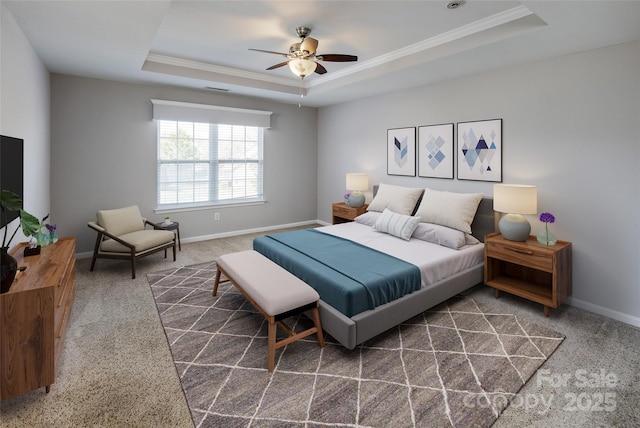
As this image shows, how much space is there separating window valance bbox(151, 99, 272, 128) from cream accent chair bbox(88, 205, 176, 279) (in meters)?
1.58

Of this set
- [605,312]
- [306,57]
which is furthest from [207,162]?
[605,312]

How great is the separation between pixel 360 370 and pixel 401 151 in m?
3.61

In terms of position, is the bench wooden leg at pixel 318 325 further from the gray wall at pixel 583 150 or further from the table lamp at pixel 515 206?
the gray wall at pixel 583 150

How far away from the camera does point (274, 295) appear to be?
7.54ft

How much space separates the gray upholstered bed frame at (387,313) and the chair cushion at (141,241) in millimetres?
2674

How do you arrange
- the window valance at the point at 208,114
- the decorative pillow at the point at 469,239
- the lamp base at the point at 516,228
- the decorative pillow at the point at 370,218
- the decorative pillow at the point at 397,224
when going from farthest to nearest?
the window valance at the point at 208,114 → the decorative pillow at the point at 370,218 → the decorative pillow at the point at 397,224 → the decorative pillow at the point at 469,239 → the lamp base at the point at 516,228

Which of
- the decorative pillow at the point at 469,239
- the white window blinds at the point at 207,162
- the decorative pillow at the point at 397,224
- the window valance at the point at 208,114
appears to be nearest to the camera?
the decorative pillow at the point at 469,239

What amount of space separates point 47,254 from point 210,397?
6.16 ft

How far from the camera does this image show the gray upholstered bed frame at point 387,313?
230 cm

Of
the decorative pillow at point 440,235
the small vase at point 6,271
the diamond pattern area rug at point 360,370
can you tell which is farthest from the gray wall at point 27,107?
the decorative pillow at point 440,235

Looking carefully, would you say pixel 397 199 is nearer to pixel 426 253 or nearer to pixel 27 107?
→ pixel 426 253

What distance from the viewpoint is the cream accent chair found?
391 cm

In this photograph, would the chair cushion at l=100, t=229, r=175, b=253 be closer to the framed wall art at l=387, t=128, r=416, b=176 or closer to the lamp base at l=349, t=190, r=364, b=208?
the lamp base at l=349, t=190, r=364, b=208

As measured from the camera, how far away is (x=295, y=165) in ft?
21.6
